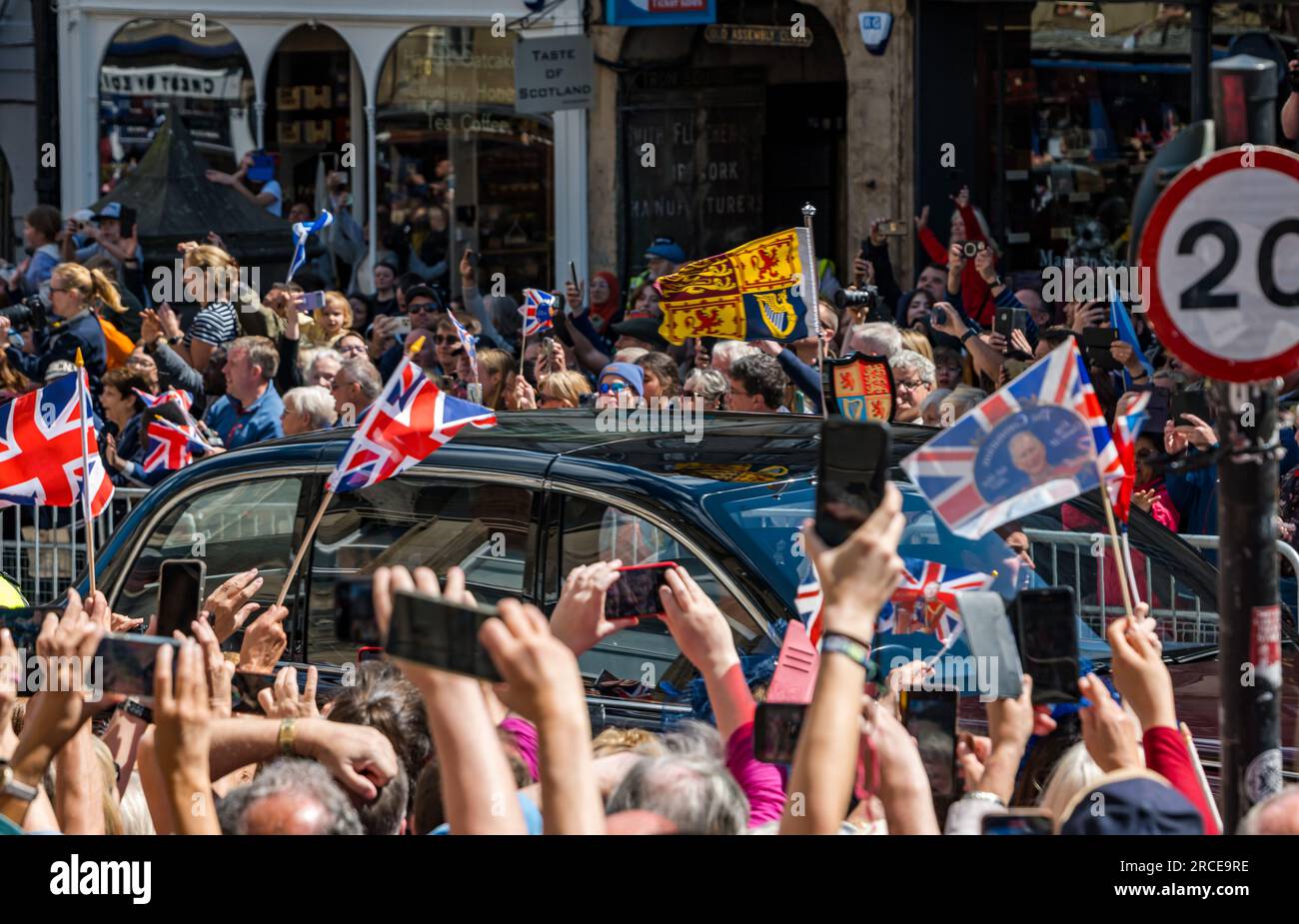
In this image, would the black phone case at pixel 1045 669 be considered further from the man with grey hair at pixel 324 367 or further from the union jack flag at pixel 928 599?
the man with grey hair at pixel 324 367

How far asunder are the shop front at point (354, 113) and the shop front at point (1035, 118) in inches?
166

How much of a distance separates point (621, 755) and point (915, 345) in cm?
566

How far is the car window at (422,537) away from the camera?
588 centimetres

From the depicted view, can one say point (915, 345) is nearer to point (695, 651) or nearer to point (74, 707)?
point (695, 651)

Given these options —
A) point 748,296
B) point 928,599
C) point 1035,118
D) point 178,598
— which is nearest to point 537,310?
point 748,296

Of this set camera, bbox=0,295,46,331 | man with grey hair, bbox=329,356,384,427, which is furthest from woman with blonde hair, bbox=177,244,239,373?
man with grey hair, bbox=329,356,384,427

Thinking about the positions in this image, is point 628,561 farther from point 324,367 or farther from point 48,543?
point 324,367

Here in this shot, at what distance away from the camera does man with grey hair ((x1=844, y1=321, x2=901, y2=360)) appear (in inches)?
357

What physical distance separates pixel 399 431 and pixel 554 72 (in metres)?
→ 12.9

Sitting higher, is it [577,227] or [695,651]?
[577,227]

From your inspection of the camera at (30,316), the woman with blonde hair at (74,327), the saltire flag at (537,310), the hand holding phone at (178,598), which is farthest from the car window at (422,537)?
the camera at (30,316)

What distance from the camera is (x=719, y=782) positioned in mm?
3420

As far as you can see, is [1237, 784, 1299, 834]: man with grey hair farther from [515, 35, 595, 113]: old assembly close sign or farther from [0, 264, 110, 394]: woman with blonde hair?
[515, 35, 595, 113]: old assembly close sign
